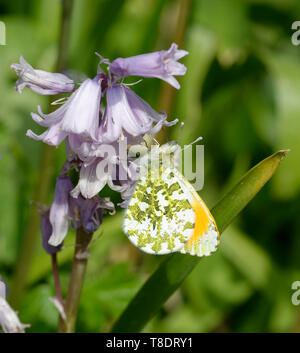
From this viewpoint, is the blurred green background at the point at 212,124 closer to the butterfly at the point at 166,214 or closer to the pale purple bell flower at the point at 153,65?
the butterfly at the point at 166,214

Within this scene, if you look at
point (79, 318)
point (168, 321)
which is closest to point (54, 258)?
point (79, 318)

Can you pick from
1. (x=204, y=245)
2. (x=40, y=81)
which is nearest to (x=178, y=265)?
(x=204, y=245)

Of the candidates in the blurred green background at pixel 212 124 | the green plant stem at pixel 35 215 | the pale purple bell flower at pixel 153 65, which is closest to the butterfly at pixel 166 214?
the pale purple bell flower at pixel 153 65

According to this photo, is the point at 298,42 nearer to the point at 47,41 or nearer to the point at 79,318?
the point at 47,41

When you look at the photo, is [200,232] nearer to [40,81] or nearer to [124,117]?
[124,117]

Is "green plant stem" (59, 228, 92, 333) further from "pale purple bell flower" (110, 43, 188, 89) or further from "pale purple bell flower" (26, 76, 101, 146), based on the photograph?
"pale purple bell flower" (110, 43, 188, 89)
